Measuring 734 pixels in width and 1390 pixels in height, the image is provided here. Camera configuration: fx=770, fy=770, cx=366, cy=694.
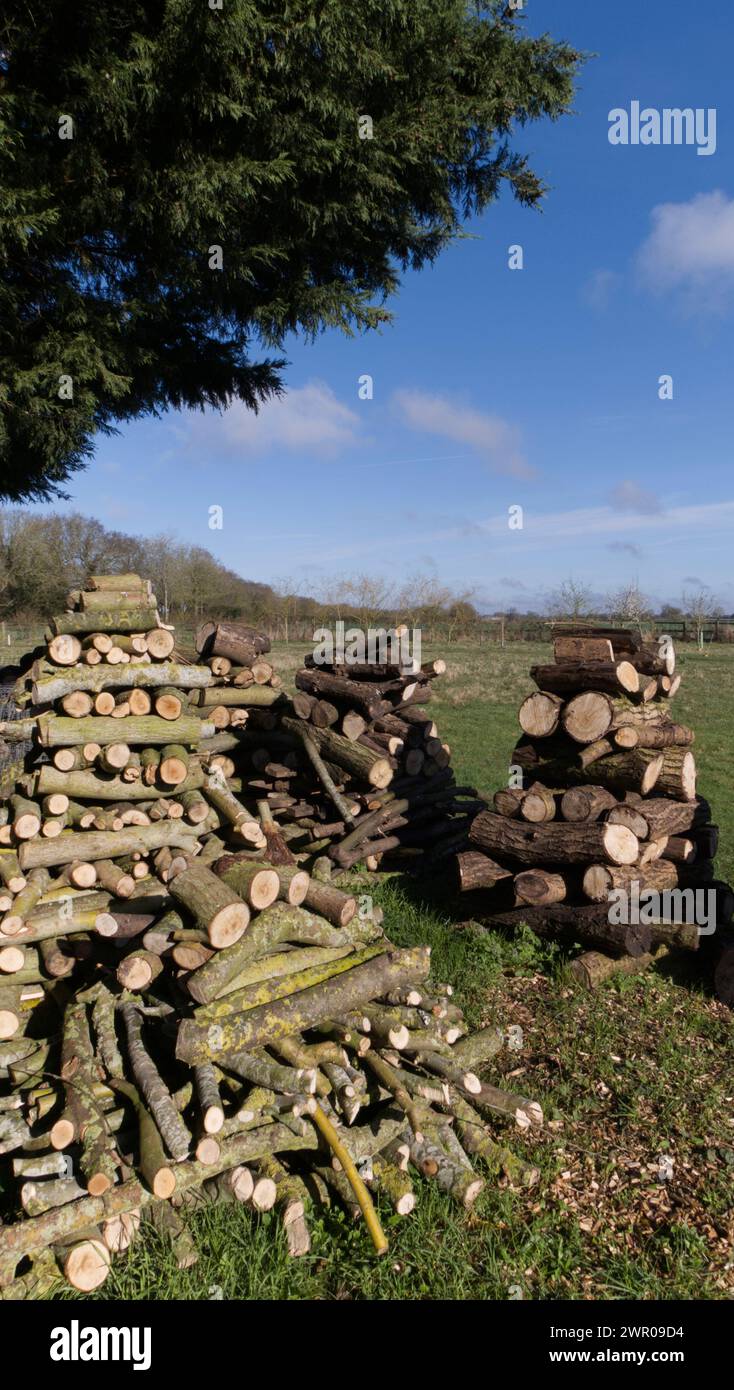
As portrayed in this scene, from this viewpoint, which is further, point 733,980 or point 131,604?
point 131,604

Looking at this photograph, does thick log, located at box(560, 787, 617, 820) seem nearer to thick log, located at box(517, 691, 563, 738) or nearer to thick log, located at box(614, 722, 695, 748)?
thick log, located at box(614, 722, 695, 748)

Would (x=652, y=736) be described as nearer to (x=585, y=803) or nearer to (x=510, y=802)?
(x=585, y=803)

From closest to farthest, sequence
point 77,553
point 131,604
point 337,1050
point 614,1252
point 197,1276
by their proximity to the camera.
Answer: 1. point 197,1276
2. point 614,1252
3. point 337,1050
4. point 131,604
5. point 77,553

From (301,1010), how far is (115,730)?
315 cm

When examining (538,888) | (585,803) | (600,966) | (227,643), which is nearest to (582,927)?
(600,966)

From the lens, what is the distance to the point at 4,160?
24.6ft

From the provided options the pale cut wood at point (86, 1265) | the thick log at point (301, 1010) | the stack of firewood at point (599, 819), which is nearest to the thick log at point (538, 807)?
the stack of firewood at point (599, 819)

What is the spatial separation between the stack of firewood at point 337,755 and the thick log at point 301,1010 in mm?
3543

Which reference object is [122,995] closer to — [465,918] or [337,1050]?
[337,1050]

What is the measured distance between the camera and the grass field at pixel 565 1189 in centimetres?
328

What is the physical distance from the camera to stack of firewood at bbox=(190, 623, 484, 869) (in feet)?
28.1

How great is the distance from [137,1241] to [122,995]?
130 centimetres

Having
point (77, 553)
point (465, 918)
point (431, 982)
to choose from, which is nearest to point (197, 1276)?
point (431, 982)

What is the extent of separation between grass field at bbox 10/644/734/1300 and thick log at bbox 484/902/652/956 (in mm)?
188
